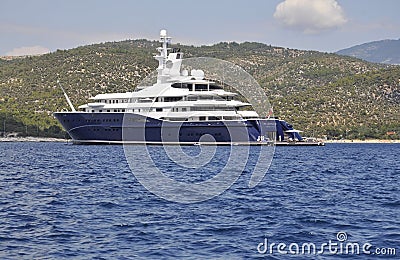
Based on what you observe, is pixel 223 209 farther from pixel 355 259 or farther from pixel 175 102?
pixel 175 102

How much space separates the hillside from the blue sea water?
91.6 m

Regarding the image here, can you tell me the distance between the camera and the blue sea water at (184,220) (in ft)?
48.6

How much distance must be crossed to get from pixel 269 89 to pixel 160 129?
84.0 meters

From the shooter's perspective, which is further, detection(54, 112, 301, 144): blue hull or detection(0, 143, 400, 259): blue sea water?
detection(54, 112, 301, 144): blue hull

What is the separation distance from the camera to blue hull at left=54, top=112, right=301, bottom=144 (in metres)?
72.6

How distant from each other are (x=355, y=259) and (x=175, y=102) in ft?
199

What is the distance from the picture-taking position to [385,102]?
142500mm

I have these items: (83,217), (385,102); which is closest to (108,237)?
(83,217)
